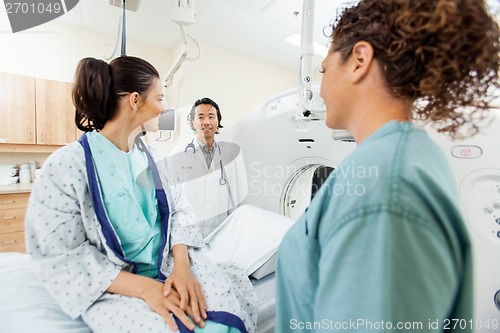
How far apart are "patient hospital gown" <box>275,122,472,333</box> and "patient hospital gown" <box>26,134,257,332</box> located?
0.48 m

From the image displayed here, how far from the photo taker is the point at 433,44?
1.50 ft

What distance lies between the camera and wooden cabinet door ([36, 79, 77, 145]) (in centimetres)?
264

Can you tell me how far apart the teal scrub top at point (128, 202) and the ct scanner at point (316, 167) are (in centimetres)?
49

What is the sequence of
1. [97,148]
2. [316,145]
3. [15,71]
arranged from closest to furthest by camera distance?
[97,148]
[316,145]
[15,71]

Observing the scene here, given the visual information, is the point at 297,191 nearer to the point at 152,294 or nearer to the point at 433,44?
the point at 152,294

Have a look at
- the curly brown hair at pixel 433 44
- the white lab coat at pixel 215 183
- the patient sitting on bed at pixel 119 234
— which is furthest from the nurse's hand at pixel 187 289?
the white lab coat at pixel 215 183

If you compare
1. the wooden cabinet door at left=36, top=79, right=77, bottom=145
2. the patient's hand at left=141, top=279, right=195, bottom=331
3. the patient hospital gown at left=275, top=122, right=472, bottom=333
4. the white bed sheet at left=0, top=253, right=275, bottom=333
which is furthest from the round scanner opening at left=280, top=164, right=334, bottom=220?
the wooden cabinet door at left=36, top=79, right=77, bottom=145

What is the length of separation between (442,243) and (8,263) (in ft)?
4.99

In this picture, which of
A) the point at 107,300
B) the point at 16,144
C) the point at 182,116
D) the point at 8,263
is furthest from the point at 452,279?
the point at 16,144

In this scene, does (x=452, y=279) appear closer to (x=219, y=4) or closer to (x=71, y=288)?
(x=71, y=288)

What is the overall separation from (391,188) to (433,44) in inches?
11.9

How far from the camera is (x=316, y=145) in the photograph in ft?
4.34

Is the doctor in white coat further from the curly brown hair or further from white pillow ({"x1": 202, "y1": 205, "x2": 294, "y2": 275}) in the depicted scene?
the curly brown hair

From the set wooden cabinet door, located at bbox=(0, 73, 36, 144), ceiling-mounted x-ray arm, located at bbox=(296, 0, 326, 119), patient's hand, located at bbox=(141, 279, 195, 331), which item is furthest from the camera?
wooden cabinet door, located at bbox=(0, 73, 36, 144)
